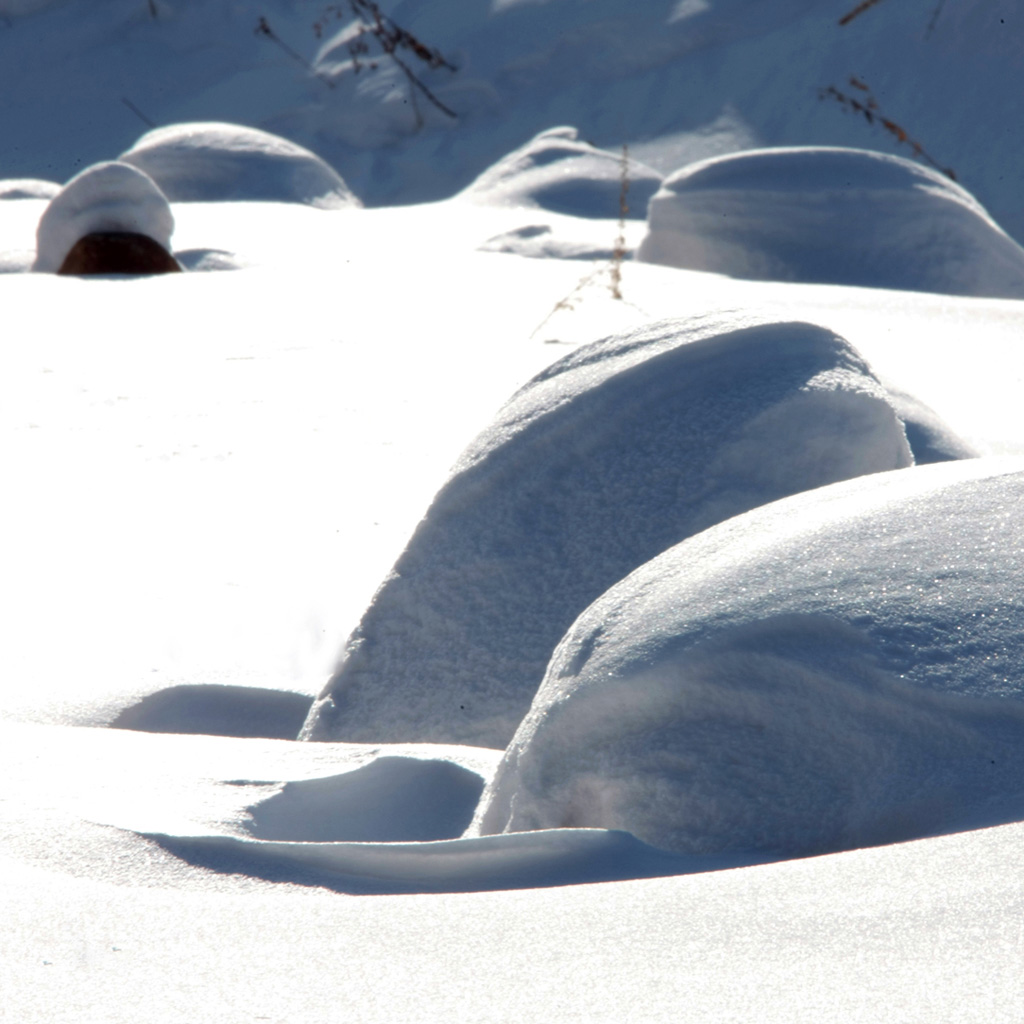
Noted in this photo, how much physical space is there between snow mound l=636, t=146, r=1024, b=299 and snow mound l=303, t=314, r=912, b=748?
4365mm

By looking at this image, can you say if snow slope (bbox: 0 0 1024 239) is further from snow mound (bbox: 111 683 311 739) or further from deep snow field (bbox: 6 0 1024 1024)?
snow mound (bbox: 111 683 311 739)

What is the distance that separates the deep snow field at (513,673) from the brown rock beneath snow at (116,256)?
5.40 feet

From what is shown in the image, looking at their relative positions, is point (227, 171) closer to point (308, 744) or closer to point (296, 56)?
point (296, 56)

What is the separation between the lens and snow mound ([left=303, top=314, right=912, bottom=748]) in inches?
74.9

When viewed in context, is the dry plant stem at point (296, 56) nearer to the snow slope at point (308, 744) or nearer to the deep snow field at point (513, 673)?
the snow slope at point (308, 744)

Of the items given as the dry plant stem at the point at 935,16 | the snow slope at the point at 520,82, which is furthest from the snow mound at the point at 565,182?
the dry plant stem at the point at 935,16

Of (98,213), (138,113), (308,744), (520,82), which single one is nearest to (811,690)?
(308,744)

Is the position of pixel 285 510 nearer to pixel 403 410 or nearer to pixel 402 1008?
pixel 403 410

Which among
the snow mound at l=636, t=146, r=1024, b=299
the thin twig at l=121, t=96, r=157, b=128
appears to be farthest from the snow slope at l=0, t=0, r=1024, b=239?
the snow mound at l=636, t=146, r=1024, b=299

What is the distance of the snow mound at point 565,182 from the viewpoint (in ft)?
30.7

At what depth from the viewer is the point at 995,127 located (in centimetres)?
1080

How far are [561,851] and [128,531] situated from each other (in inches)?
Result: 71.4

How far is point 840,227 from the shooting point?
20.3 ft

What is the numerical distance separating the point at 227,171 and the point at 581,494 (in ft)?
26.9
